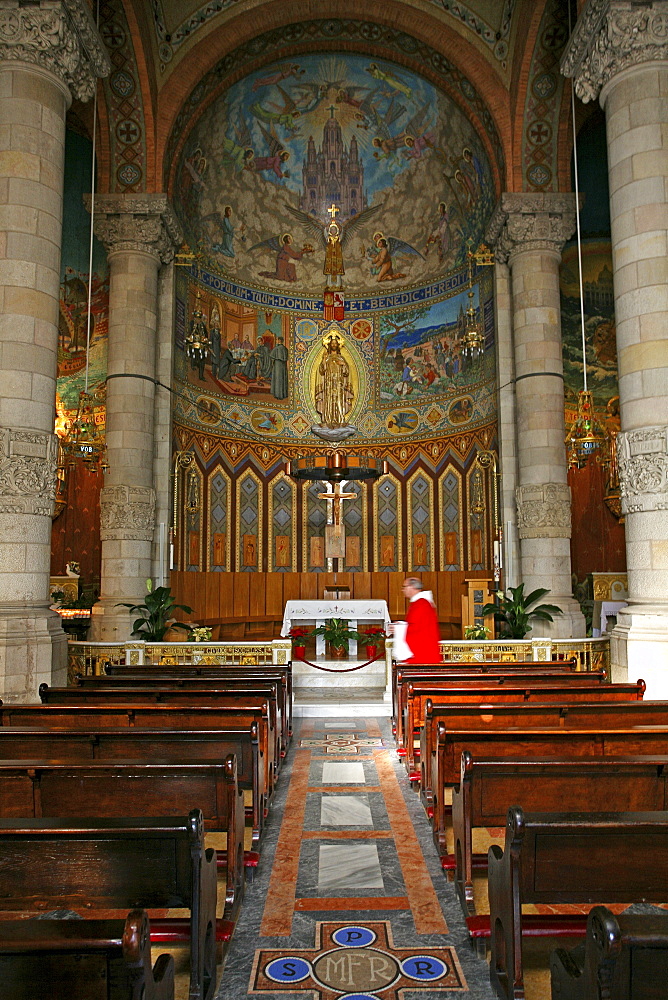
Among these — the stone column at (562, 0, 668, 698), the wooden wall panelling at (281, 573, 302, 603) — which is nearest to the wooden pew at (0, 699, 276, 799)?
the stone column at (562, 0, 668, 698)

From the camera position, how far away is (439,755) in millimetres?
5215

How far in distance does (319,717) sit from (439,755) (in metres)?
6.27

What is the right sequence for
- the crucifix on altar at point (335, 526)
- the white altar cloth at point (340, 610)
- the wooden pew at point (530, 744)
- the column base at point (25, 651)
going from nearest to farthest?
1. the wooden pew at point (530, 744)
2. the column base at point (25, 651)
3. the white altar cloth at point (340, 610)
4. the crucifix on altar at point (335, 526)

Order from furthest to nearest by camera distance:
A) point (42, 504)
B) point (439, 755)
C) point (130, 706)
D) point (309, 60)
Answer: point (309, 60) → point (42, 504) → point (130, 706) → point (439, 755)

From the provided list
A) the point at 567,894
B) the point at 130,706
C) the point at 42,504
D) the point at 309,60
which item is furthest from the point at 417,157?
the point at 567,894

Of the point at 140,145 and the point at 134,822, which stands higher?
the point at 140,145

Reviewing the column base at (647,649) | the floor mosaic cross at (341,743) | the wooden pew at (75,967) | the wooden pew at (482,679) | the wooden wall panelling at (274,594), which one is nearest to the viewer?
the wooden pew at (75,967)

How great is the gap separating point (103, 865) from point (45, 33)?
33.2ft

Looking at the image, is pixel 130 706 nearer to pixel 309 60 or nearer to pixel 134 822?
pixel 134 822

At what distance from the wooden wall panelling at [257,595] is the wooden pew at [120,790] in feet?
51.9

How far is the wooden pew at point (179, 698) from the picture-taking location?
7129 millimetres

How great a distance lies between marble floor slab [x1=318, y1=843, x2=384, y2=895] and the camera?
5.02 meters

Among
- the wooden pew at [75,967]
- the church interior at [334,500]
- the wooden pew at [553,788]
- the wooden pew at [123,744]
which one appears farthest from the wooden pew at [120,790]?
the wooden pew at [75,967]

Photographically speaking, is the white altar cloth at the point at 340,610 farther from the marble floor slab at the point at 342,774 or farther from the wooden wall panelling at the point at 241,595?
the marble floor slab at the point at 342,774
